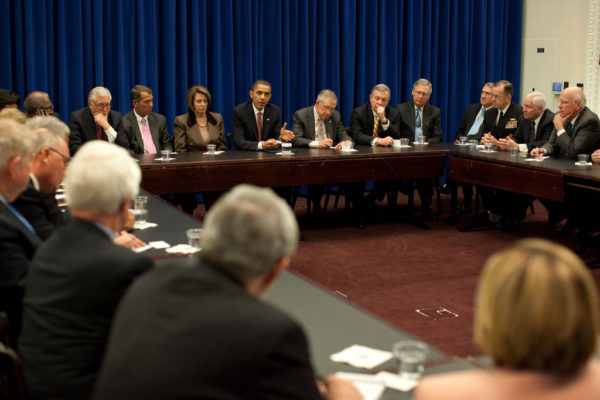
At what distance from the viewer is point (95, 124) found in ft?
22.1

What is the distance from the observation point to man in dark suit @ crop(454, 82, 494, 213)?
7.86 meters

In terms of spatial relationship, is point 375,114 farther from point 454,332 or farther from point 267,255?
point 267,255

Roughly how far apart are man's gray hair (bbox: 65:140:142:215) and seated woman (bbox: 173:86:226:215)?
4712mm

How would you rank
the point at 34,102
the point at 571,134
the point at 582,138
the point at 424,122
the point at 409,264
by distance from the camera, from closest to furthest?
1. the point at 409,264
2. the point at 34,102
3. the point at 582,138
4. the point at 571,134
5. the point at 424,122

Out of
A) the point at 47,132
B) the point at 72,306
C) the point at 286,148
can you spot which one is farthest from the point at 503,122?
the point at 72,306

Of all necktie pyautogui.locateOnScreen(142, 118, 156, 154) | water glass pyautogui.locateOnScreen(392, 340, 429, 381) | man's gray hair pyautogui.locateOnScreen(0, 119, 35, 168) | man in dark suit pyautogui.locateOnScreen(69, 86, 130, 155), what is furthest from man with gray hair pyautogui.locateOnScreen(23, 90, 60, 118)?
water glass pyautogui.locateOnScreen(392, 340, 429, 381)

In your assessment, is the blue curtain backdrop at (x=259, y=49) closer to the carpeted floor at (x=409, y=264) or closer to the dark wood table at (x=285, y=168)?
the dark wood table at (x=285, y=168)

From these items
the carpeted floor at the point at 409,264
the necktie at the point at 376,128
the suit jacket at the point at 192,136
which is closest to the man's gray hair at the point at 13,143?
the carpeted floor at the point at 409,264

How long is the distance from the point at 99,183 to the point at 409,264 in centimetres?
399

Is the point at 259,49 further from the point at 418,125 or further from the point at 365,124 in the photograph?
the point at 418,125

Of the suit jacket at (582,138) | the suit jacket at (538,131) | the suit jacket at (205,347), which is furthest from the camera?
the suit jacket at (538,131)

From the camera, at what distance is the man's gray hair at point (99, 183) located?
7.14 feet

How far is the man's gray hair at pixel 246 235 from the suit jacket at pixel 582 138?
17.9 ft

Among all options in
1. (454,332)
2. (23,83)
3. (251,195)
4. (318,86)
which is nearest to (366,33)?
(318,86)
